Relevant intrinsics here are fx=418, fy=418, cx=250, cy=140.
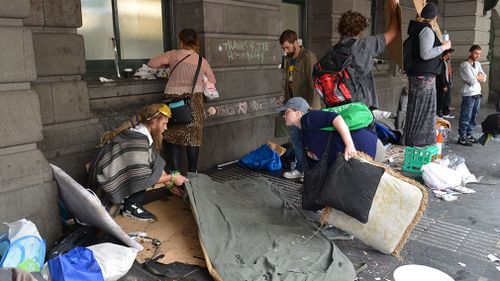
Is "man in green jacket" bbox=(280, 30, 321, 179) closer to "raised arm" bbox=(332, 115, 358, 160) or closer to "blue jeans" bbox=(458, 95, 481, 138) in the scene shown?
"raised arm" bbox=(332, 115, 358, 160)

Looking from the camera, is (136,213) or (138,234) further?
(136,213)

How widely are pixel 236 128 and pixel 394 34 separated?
2.77m

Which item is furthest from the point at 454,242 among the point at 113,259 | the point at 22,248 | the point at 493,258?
the point at 22,248

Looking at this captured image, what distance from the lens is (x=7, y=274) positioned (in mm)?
2346

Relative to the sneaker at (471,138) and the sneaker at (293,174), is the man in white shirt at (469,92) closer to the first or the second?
the sneaker at (471,138)

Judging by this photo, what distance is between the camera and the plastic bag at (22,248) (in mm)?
2676

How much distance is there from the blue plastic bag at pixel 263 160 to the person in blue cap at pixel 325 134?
1.75m

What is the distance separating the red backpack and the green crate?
1.62 meters

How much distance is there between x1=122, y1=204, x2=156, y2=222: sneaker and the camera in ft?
13.4

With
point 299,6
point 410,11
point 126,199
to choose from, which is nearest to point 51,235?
point 126,199

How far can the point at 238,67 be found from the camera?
6289 mm

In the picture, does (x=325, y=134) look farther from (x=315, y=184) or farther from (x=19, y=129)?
(x=19, y=129)

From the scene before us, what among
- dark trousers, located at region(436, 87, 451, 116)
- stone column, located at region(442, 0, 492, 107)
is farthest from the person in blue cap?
stone column, located at region(442, 0, 492, 107)

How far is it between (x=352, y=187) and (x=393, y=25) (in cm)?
213
